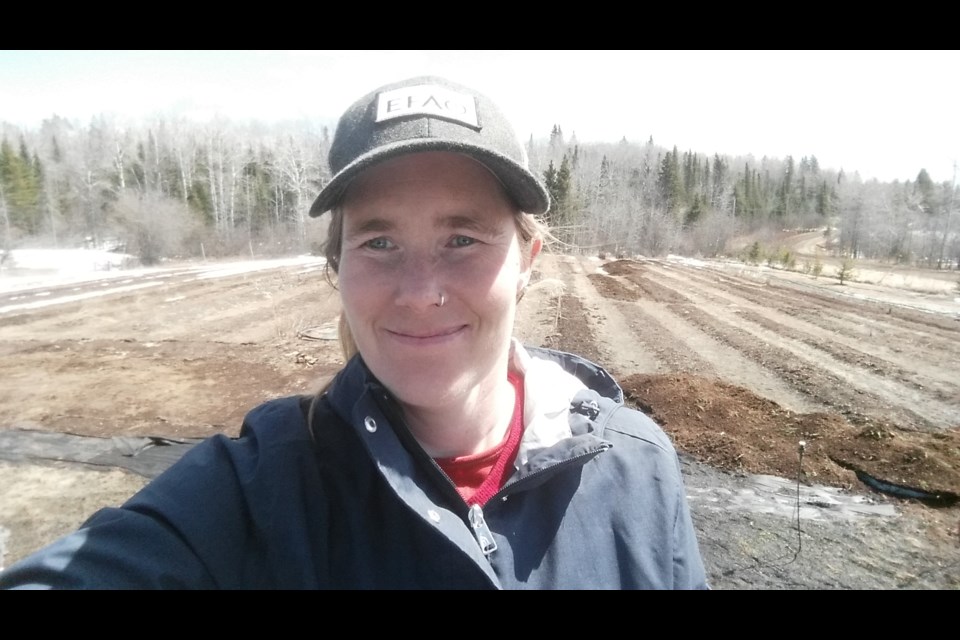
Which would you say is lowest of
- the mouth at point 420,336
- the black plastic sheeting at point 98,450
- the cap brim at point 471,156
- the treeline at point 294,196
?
the black plastic sheeting at point 98,450

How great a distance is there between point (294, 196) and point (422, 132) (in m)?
8.05

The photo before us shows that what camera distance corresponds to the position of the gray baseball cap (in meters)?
0.67

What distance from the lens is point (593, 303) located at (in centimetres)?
926

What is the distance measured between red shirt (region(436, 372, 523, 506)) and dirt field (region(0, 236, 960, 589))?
11.9 inches

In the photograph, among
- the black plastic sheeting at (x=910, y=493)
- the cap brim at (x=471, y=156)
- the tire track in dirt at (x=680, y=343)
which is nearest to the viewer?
the cap brim at (x=471, y=156)

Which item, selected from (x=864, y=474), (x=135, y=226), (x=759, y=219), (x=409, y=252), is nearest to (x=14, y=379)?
(x=135, y=226)

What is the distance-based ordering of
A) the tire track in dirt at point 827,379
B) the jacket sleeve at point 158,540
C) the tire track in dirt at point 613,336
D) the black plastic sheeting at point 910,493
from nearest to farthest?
the jacket sleeve at point 158,540, the black plastic sheeting at point 910,493, the tire track in dirt at point 827,379, the tire track in dirt at point 613,336

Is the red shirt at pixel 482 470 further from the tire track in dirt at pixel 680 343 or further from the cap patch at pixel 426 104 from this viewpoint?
the tire track in dirt at pixel 680 343

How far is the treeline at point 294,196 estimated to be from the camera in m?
7.38

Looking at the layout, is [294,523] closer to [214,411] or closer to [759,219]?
[214,411]

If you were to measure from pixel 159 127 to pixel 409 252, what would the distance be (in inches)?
802

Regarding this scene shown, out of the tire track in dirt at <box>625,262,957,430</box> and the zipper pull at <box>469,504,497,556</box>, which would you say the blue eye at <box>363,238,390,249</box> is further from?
the tire track in dirt at <box>625,262,957,430</box>

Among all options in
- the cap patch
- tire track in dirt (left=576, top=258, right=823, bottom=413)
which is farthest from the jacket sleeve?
tire track in dirt (left=576, top=258, right=823, bottom=413)

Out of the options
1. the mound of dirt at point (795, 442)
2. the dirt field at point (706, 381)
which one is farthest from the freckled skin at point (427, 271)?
the mound of dirt at point (795, 442)
